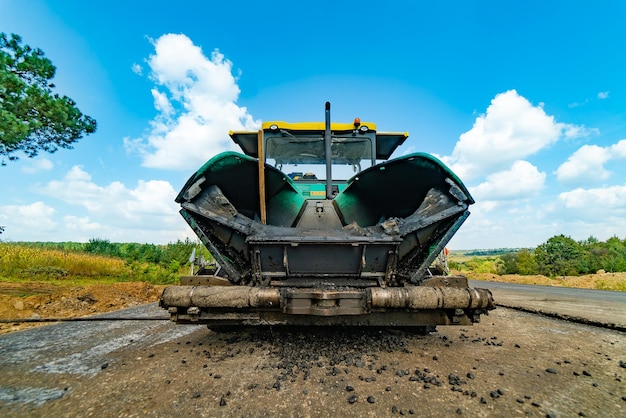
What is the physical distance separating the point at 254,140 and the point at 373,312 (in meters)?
3.23

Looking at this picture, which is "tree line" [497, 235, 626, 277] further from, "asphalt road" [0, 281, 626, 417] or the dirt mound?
the dirt mound

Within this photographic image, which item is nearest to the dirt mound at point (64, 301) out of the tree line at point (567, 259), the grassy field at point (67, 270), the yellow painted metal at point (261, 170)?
the grassy field at point (67, 270)

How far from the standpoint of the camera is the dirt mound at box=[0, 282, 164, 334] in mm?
5746

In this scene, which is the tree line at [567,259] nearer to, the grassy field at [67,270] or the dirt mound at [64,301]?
the grassy field at [67,270]

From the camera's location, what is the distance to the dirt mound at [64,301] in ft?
18.9

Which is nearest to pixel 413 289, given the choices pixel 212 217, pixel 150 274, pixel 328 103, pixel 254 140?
pixel 212 217

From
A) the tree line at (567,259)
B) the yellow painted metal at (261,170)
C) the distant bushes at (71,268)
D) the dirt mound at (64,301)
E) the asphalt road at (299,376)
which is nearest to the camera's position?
the asphalt road at (299,376)

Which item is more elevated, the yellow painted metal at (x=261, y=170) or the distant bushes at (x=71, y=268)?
the yellow painted metal at (x=261, y=170)

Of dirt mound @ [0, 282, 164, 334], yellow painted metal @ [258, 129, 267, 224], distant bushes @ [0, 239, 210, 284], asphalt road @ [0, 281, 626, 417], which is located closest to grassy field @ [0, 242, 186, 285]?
distant bushes @ [0, 239, 210, 284]

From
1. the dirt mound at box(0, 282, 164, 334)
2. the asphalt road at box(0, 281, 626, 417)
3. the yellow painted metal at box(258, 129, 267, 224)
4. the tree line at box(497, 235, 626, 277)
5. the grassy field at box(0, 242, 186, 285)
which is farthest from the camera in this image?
the tree line at box(497, 235, 626, 277)

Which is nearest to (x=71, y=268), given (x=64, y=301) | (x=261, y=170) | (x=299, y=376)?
(x=64, y=301)

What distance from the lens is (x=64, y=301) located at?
6617mm

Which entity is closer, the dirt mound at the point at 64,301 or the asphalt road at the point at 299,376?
the asphalt road at the point at 299,376

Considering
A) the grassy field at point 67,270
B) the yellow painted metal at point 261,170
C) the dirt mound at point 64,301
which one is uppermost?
the yellow painted metal at point 261,170
